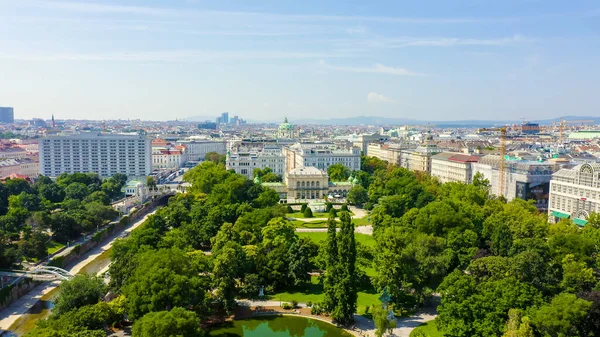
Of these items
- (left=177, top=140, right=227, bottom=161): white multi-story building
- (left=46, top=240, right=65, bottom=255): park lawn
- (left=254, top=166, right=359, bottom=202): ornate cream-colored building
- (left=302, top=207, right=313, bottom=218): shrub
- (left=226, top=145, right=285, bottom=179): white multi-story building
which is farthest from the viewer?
(left=177, top=140, right=227, bottom=161): white multi-story building

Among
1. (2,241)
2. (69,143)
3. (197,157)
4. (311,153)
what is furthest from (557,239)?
(197,157)

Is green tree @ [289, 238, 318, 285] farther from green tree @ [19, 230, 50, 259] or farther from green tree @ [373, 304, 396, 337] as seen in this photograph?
green tree @ [19, 230, 50, 259]

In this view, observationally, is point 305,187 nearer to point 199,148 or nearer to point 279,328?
point 279,328

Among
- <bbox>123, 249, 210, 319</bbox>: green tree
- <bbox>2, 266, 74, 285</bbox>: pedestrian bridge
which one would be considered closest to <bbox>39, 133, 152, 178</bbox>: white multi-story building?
<bbox>2, 266, 74, 285</bbox>: pedestrian bridge

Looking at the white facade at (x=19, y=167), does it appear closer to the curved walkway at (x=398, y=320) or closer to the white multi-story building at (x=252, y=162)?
the white multi-story building at (x=252, y=162)

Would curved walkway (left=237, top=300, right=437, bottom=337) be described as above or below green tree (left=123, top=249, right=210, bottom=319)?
below

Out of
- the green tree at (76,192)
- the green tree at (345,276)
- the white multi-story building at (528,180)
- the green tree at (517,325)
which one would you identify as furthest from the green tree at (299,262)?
the green tree at (76,192)
